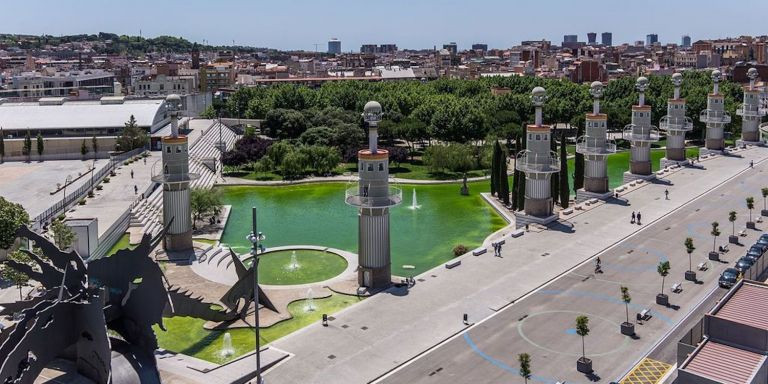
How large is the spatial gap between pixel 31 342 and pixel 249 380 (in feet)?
24.9

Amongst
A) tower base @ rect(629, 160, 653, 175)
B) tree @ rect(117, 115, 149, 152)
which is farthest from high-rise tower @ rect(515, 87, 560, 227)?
tree @ rect(117, 115, 149, 152)

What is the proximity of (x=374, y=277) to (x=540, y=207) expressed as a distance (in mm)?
15759

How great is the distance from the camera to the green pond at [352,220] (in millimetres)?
42344

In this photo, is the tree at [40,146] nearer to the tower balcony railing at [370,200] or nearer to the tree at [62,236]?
the tree at [62,236]

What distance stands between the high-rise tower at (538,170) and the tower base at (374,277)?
14.5 metres

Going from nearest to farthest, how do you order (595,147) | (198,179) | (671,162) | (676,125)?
1. (595,147)
2. (198,179)
3. (676,125)
4. (671,162)

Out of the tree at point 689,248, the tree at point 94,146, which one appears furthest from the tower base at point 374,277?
the tree at point 94,146

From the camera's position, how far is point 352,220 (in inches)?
1933

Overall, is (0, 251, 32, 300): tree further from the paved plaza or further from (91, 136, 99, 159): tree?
(91, 136, 99, 159): tree

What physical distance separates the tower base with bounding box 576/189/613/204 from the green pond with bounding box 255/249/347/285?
2139 centimetres

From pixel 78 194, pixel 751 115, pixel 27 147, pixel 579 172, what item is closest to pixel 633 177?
pixel 579 172

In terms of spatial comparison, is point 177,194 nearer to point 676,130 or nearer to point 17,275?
point 17,275

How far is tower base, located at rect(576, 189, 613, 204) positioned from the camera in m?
50.9

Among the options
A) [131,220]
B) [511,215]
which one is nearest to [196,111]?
[131,220]
